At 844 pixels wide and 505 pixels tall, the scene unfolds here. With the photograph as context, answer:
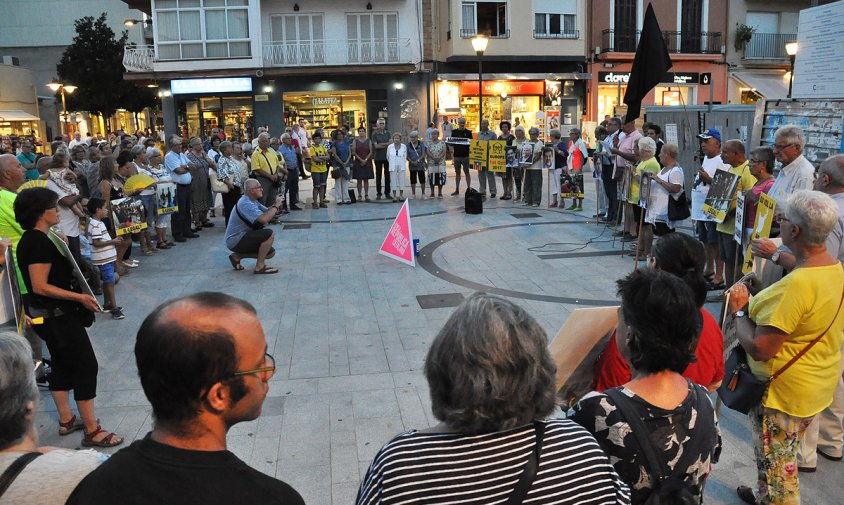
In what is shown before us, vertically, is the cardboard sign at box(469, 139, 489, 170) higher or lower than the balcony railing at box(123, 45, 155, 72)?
lower

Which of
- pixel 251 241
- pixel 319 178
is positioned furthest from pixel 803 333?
pixel 319 178

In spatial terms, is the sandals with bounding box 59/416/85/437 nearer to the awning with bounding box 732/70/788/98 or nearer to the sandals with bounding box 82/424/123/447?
the sandals with bounding box 82/424/123/447

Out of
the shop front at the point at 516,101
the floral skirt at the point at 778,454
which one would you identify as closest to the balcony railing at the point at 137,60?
the shop front at the point at 516,101

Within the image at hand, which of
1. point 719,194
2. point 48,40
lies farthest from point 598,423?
point 48,40

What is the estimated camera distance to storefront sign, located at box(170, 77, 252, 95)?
1155 inches

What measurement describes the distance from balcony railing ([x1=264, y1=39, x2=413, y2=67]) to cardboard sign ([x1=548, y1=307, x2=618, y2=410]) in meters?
28.3

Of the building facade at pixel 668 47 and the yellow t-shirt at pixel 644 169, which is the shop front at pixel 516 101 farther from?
the yellow t-shirt at pixel 644 169

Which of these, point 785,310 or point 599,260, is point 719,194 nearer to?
point 599,260

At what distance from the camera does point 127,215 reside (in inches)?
385

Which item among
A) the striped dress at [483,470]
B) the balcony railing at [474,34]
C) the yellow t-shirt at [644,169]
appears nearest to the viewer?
the striped dress at [483,470]

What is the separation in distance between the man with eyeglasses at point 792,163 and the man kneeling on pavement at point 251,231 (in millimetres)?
6593

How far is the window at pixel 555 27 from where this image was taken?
99.6ft

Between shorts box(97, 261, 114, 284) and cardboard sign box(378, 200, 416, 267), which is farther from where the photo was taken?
cardboard sign box(378, 200, 416, 267)

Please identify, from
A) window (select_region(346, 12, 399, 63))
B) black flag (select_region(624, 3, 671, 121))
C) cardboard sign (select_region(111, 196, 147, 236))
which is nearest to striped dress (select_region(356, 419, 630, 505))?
black flag (select_region(624, 3, 671, 121))
